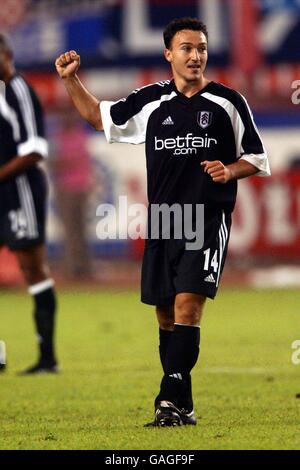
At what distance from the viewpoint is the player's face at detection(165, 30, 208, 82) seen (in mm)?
6680

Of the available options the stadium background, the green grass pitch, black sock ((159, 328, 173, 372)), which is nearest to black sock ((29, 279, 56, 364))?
the green grass pitch

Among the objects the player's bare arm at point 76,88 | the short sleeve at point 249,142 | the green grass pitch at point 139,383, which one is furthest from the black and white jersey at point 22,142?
the short sleeve at point 249,142

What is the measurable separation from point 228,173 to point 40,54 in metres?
18.7

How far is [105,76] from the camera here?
2503cm

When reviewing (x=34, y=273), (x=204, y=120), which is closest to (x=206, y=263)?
(x=204, y=120)

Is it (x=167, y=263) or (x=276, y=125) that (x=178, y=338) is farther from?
(x=276, y=125)

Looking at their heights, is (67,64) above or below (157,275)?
above

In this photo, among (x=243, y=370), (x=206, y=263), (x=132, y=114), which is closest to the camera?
(x=206, y=263)

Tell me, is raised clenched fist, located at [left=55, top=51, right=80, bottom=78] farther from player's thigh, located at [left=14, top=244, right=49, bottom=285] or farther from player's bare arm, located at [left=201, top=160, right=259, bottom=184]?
player's thigh, located at [left=14, top=244, right=49, bottom=285]

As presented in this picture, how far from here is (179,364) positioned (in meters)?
6.59

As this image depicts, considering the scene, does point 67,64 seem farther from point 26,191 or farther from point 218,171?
point 26,191

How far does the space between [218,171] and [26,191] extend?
3171mm
